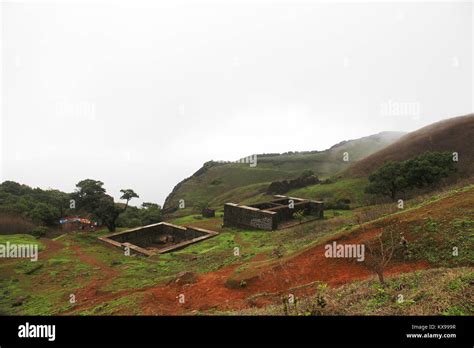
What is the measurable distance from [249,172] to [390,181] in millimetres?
54910

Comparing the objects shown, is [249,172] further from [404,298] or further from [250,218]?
[404,298]

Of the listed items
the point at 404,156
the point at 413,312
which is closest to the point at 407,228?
the point at 413,312

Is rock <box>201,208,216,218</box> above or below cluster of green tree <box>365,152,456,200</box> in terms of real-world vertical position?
below

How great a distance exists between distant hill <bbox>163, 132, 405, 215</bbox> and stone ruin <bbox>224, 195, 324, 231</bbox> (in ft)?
100

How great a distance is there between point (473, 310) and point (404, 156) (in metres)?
45.1

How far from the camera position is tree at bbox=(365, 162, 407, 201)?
28.6 m

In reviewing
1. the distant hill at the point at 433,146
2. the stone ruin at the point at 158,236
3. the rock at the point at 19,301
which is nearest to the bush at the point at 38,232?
the stone ruin at the point at 158,236

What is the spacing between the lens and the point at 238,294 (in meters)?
12.4

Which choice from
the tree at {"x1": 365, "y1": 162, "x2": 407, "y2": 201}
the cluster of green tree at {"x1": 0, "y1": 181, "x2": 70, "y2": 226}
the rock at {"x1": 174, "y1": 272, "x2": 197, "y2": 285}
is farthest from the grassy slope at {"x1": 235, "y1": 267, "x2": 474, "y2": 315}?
the cluster of green tree at {"x1": 0, "y1": 181, "x2": 70, "y2": 226}

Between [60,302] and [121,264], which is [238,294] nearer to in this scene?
[60,302]

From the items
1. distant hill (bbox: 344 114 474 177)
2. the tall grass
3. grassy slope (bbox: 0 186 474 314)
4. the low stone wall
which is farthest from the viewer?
distant hill (bbox: 344 114 474 177)

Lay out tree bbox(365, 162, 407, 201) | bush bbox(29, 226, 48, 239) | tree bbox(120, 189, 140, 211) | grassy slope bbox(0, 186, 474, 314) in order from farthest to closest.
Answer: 1. tree bbox(120, 189, 140, 211)
2. tree bbox(365, 162, 407, 201)
3. bush bbox(29, 226, 48, 239)
4. grassy slope bbox(0, 186, 474, 314)

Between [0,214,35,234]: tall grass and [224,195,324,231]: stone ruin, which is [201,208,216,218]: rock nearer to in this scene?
[224,195,324,231]: stone ruin

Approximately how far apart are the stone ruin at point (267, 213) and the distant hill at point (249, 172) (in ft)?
100
